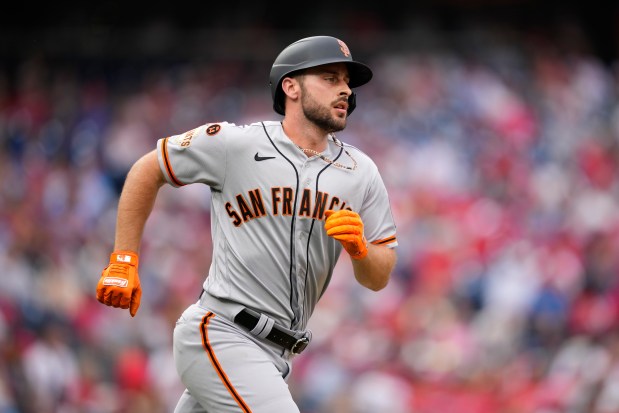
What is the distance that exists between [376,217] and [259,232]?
22.5 inches

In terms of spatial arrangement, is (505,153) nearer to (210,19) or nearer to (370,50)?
(370,50)

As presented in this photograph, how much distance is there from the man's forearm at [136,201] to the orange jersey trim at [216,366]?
0.44m

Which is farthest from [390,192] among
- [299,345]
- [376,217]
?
[299,345]

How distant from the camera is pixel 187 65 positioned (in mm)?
15492

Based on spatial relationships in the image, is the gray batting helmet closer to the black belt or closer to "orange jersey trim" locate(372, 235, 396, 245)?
"orange jersey trim" locate(372, 235, 396, 245)

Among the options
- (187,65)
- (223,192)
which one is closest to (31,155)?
(187,65)

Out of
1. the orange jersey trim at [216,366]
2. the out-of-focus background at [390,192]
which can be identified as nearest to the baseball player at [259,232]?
the orange jersey trim at [216,366]

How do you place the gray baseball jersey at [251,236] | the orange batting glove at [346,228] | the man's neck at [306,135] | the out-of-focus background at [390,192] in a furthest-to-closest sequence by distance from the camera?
the out-of-focus background at [390,192] → the man's neck at [306,135] → the gray baseball jersey at [251,236] → the orange batting glove at [346,228]

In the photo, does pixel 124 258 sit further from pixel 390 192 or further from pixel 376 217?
pixel 390 192

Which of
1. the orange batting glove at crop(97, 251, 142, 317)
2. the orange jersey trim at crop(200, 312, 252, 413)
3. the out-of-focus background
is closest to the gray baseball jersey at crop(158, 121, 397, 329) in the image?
the orange jersey trim at crop(200, 312, 252, 413)

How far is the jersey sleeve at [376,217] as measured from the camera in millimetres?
4930

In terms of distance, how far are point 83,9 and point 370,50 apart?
4.51m

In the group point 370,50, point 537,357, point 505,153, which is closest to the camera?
point 537,357

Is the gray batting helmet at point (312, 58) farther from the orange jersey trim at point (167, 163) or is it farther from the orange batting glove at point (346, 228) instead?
the orange batting glove at point (346, 228)
